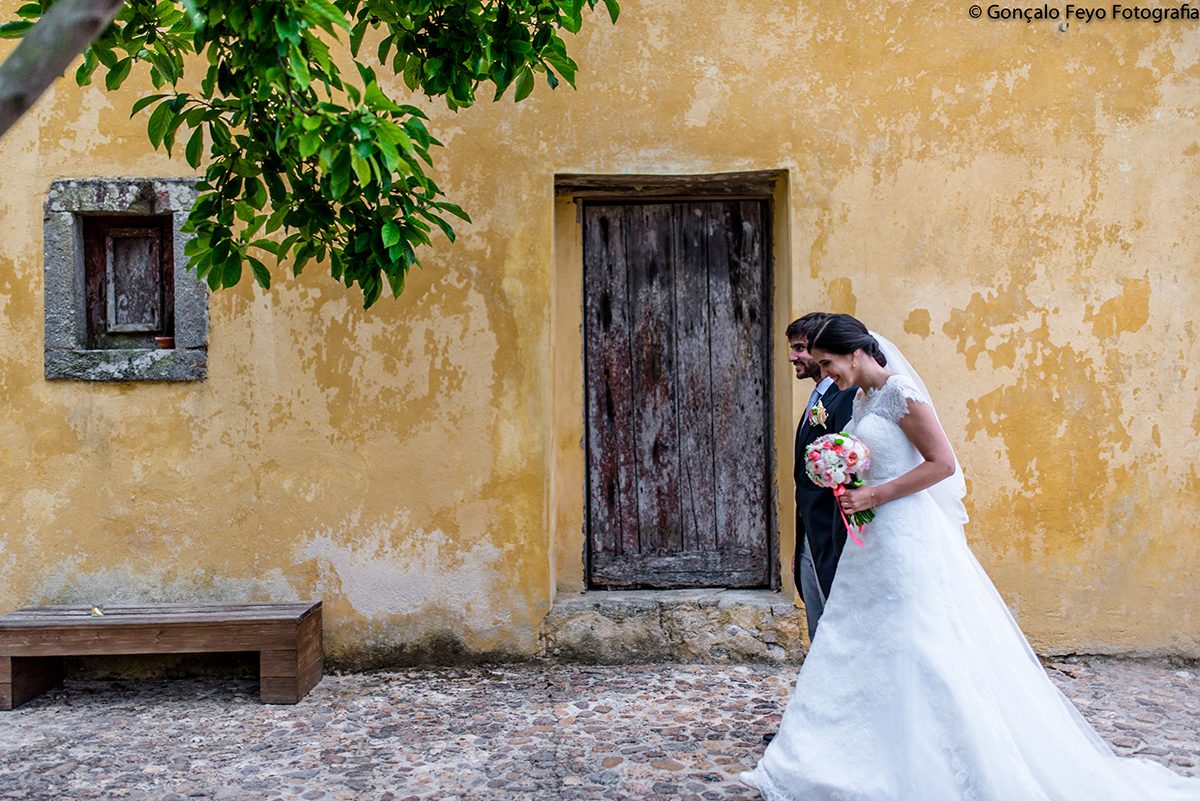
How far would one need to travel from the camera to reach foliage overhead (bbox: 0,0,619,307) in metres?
2.47

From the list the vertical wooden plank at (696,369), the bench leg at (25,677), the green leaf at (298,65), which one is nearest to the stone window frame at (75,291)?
the bench leg at (25,677)

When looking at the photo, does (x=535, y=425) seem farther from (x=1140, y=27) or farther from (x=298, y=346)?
(x=1140, y=27)

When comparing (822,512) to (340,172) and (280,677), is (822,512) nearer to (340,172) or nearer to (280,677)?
(340,172)

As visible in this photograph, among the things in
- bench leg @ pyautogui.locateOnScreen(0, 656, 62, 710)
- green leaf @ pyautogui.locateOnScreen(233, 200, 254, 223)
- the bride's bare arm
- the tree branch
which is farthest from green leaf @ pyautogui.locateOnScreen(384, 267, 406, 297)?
bench leg @ pyautogui.locateOnScreen(0, 656, 62, 710)

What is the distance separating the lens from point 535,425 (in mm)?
4406

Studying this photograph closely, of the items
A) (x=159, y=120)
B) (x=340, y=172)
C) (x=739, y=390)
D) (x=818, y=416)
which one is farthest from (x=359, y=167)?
(x=739, y=390)

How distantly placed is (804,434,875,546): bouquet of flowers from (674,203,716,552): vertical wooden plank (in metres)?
1.85

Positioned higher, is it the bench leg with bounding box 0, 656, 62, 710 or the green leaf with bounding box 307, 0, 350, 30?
the green leaf with bounding box 307, 0, 350, 30

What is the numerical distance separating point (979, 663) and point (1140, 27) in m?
3.64

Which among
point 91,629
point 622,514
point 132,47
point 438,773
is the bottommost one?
point 438,773

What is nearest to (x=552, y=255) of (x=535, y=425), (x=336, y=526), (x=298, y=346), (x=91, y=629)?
(x=535, y=425)

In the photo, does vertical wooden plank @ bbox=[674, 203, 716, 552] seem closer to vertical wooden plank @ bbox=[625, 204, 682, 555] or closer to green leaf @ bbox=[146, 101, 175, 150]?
vertical wooden plank @ bbox=[625, 204, 682, 555]

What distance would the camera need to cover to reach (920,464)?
2.87m

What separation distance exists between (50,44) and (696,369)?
348cm
